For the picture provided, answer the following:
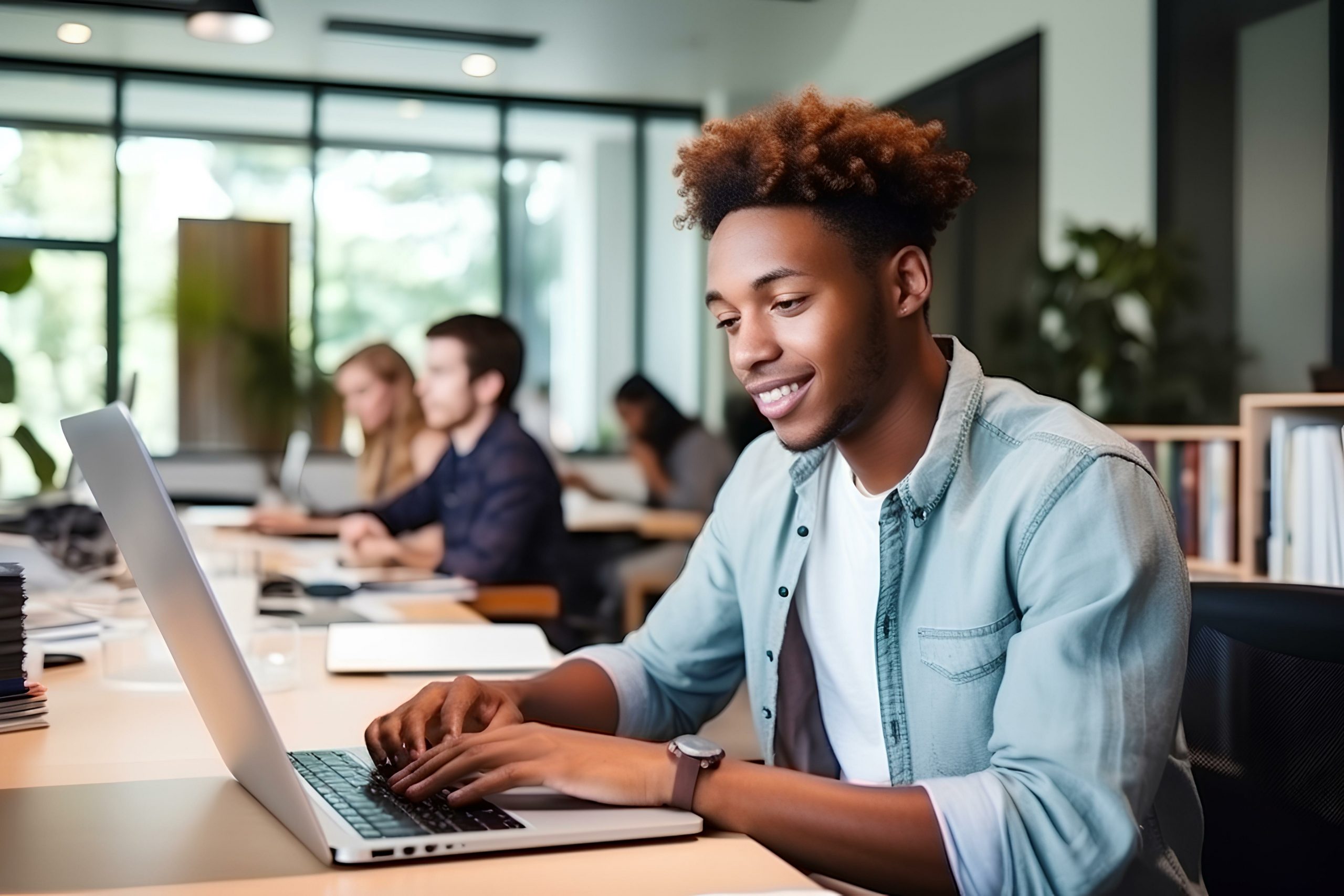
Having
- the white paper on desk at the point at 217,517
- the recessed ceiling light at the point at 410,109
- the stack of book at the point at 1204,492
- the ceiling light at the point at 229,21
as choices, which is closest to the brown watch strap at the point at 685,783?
the stack of book at the point at 1204,492

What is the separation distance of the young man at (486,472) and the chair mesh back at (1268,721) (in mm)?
2468

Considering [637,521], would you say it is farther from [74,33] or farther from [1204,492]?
[74,33]

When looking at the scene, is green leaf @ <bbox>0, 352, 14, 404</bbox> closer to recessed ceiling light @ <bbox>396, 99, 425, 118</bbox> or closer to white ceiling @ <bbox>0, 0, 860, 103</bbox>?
white ceiling @ <bbox>0, 0, 860, 103</bbox>

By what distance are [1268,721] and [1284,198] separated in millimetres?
3037

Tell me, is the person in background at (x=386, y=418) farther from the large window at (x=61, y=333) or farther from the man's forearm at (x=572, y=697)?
the man's forearm at (x=572, y=697)

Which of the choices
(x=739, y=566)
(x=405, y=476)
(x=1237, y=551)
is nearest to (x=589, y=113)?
(x=405, y=476)

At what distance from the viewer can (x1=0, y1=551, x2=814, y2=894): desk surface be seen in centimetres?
83

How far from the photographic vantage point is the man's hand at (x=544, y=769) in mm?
970

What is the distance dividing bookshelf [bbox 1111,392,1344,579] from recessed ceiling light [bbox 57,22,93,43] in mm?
5828

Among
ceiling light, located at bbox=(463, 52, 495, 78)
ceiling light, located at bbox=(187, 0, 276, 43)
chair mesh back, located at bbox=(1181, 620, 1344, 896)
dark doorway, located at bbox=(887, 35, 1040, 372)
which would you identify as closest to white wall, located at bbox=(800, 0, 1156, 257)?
dark doorway, located at bbox=(887, 35, 1040, 372)

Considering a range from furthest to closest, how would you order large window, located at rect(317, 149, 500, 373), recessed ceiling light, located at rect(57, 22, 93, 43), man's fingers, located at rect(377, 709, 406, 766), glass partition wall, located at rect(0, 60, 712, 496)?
1. large window, located at rect(317, 149, 500, 373)
2. glass partition wall, located at rect(0, 60, 712, 496)
3. recessed ceiling light, located at rect(57, 22, 93, 43)
4. man's fingers, located at rect(377, 709, 406, 766)

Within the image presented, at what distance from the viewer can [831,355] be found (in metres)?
1.20

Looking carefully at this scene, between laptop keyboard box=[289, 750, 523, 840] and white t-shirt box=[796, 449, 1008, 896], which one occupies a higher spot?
white t-shirt box=[796, 449, 1008, 896]

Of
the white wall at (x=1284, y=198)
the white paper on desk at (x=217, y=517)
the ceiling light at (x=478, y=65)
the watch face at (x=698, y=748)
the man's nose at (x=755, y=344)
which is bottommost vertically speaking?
the white paper on desk at (x=217, y=517)
